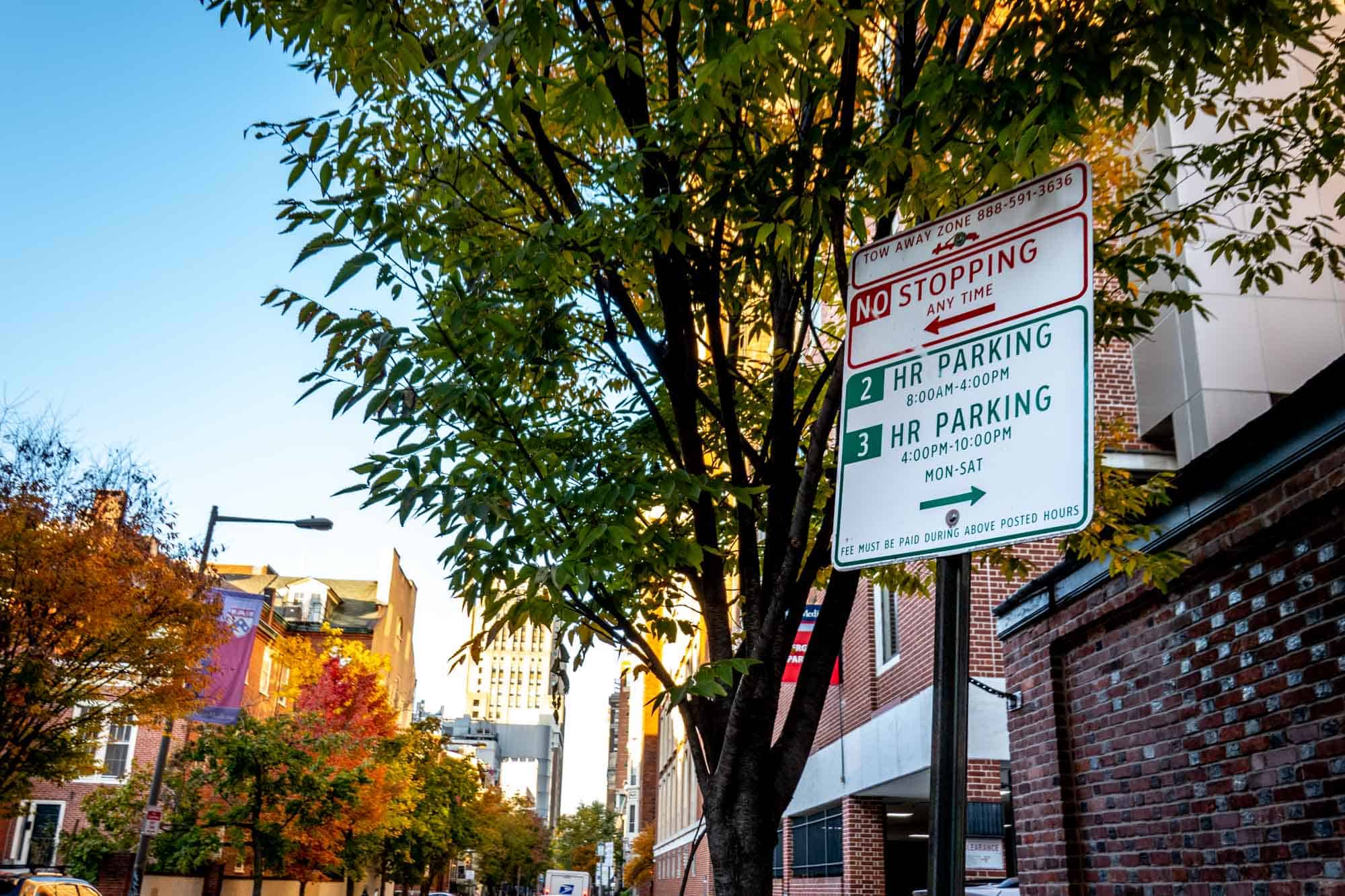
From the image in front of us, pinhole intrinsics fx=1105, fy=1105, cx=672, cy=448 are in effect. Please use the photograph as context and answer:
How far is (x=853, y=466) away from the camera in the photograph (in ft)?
8.61

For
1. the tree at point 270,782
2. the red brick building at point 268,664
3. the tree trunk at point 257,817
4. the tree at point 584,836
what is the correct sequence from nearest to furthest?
the tree at point 270,782, the tree trunk at point 257,817, the red brick building at point 268,664, the tree at point 584,836

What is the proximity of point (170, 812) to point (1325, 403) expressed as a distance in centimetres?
2668

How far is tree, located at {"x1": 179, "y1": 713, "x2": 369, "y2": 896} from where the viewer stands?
23.4 meters

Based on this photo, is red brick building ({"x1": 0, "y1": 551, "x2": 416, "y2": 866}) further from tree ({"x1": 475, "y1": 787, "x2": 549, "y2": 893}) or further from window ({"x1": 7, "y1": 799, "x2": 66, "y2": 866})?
tree ({"x1": 475, "y1": 787, "x2": 549, "y2": 893})

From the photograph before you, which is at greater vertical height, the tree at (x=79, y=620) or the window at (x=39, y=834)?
the tree at (x=79, y=620)

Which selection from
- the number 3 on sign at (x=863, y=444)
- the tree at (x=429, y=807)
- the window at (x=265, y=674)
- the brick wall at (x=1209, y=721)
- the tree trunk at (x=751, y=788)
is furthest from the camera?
the window at (x=265, y=674)

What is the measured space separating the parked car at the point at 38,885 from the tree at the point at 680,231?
463 inches

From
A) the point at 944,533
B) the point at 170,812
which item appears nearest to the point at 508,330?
the point at 944,533

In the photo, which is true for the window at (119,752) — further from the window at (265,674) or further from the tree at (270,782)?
the tree at (270,782)

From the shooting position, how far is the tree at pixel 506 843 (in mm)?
65438

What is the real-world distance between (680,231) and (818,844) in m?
20.6

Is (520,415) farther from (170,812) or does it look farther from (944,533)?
(170,812)

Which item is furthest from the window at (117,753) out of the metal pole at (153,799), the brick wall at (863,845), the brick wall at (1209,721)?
the brick wall at (1209,721)

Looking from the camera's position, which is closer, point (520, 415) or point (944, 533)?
point (944, 533)
